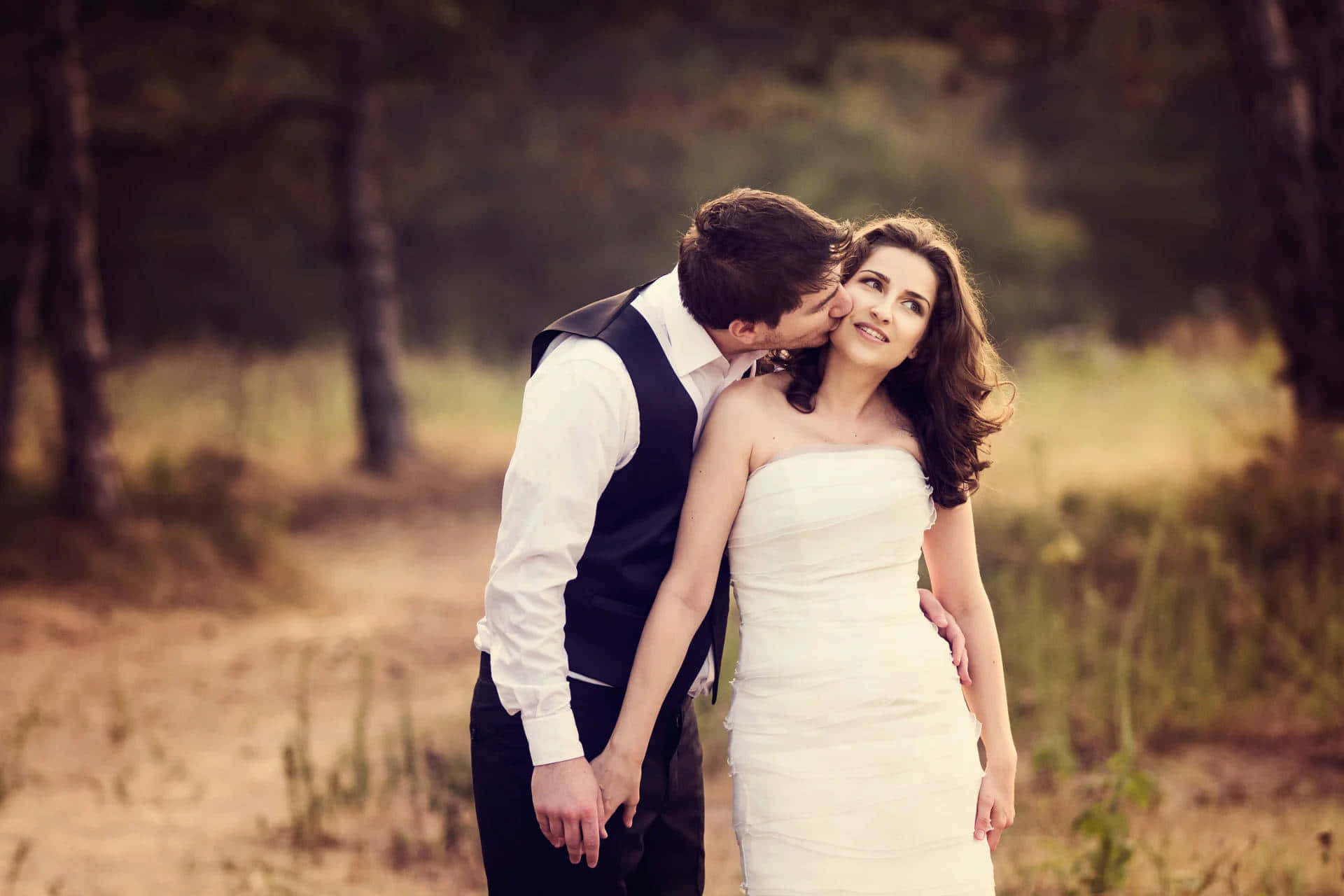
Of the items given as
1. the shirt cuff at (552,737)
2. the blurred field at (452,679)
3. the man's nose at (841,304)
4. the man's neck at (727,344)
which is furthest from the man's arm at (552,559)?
the blurred field at (452,679)

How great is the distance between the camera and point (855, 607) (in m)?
2.40

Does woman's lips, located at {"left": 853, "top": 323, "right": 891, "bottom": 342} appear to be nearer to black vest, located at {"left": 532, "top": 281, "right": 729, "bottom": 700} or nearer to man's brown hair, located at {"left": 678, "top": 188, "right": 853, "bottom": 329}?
man's brown hair, located at {"left": 678, "top": 188, "right": 853, "bottom": 329}

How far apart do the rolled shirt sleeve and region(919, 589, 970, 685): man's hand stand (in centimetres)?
79

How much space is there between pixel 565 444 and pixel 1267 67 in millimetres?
5299

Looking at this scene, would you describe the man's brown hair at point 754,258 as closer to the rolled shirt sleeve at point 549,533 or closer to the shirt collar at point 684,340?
the shirt collar at point 684,340

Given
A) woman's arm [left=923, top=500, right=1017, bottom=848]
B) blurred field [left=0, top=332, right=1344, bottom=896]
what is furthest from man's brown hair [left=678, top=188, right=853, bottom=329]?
blurred field [left=0, top=332, right=1344, bottom=896]

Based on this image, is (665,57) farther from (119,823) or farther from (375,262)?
(119,823)

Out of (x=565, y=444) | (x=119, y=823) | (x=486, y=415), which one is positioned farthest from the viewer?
(x=486, y=415)

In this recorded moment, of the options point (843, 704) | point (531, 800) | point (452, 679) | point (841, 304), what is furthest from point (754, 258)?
point (452, 679)

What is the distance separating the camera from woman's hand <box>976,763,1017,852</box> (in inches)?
95.6

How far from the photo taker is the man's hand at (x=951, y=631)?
99.4 inches

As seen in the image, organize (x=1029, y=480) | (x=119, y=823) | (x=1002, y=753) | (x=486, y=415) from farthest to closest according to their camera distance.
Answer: (x=486, y=415) < (x=1029, y=480) < (x=119, y=823) < (x=1002, y=753)

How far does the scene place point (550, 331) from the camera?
2.29m

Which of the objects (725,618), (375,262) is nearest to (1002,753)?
(725,618)
